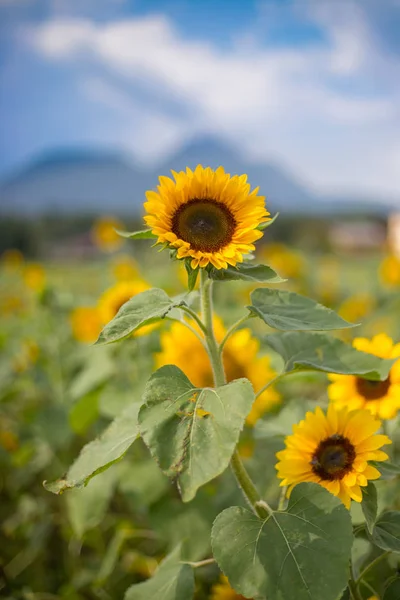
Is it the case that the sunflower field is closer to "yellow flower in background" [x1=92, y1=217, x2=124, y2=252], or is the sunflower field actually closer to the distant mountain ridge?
"yellow flower in background" [x1=92, y1=217, x2=124, y2=252]

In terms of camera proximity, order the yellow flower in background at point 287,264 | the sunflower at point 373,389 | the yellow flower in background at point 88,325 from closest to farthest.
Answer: the sunflower at point 373,389 < the yellow flower in background at point 88,325 < the yellow flower in background at point 287,264

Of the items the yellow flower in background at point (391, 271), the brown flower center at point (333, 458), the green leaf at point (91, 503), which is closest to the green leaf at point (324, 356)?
the brown flower center at point (333, 458)

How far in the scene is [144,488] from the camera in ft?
6.15

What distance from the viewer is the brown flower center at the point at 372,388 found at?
1.27 m

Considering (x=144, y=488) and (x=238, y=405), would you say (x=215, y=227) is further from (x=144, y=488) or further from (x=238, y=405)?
(x=144, y=488)

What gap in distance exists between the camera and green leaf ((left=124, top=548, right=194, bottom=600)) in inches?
41.6

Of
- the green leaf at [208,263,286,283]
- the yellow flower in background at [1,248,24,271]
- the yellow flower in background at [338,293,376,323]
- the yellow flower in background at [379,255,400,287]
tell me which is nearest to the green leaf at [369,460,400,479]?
the green leaf at [208,263,286,283]

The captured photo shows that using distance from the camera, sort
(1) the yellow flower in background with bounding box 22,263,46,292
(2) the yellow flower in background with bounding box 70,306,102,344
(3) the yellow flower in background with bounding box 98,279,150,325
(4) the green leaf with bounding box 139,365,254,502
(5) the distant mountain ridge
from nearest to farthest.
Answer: (4) the green leaf with bounding box 139,365,254,502 < (3) the yellow flower in background with bounding box 98,279,150,325 < (2) the yellow flower in background with bounding box 70,306,102,344 < (1) the yellow flower in background with bounding box 22,263,46,292 < (5) the distant mountain ridge

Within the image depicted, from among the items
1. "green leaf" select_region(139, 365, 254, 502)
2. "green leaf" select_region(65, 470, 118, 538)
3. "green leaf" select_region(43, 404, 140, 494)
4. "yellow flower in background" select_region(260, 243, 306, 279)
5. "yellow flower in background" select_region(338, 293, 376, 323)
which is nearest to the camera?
"green leaf" select_region(139, 365, 254, 502)

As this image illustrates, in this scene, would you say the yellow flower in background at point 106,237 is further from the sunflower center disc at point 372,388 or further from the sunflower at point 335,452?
the sunflower at point 335,452

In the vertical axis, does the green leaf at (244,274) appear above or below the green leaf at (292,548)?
above

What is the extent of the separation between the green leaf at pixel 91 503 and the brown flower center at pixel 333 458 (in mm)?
996

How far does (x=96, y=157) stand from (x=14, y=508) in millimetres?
196975

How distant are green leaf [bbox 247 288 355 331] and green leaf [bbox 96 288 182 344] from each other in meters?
0.15
